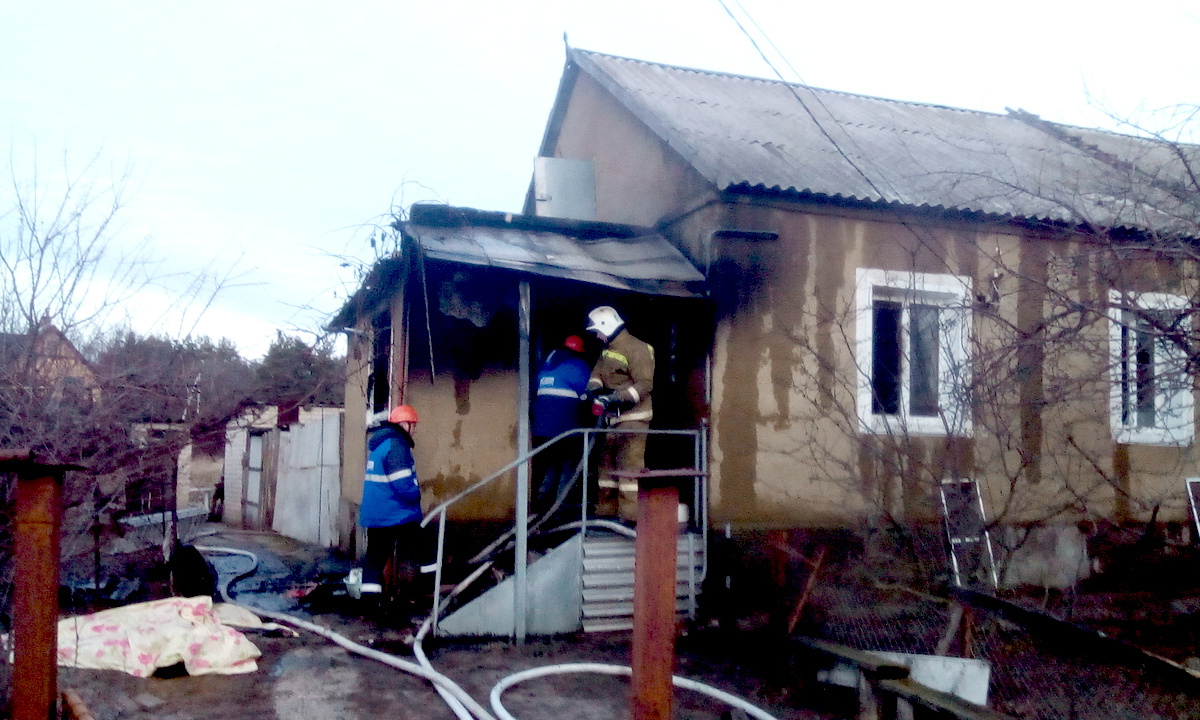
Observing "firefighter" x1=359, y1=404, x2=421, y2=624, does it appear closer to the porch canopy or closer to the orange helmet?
the orange helmet

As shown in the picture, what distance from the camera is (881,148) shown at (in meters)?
9.99

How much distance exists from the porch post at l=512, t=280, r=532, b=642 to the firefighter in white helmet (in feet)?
2.27

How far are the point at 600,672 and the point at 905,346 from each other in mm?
4051

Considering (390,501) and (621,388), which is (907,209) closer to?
(621,388)

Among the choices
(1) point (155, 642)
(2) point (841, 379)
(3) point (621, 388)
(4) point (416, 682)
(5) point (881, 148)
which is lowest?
(4) point (416, 682)

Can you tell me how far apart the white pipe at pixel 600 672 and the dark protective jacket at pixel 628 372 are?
7.03ft

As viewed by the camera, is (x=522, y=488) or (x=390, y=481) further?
(x=390, y=481)

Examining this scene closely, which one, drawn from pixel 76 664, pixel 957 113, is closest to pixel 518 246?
pixel 76 664

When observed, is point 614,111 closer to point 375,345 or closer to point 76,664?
point 375,345

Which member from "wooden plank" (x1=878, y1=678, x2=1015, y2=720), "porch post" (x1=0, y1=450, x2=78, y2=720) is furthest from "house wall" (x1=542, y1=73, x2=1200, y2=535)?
"porch post" (x1=0, y1=450, x2=78, y2=720)

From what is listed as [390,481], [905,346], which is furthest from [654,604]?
[905,346]

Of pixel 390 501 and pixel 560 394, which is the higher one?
pixel 560 394

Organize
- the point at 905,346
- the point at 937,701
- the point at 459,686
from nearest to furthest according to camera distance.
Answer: the point at 937,701, the point at 459,686, the point at 905,346

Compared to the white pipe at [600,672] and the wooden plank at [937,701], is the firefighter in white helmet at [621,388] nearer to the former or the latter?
the white pipe at [600,672]
